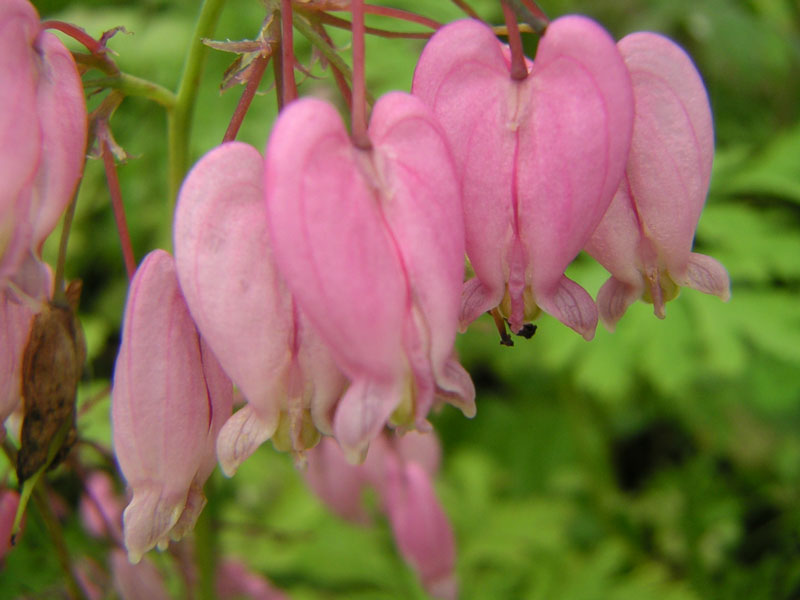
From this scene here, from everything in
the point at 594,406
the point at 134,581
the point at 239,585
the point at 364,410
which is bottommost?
the point at 594,406

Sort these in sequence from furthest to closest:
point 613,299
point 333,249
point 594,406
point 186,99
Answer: point 594,406, point 186,99, point 613,299, point 333,249

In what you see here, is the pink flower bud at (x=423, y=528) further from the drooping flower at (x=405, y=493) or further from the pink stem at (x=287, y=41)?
the pink stem at (x=287, y=41)

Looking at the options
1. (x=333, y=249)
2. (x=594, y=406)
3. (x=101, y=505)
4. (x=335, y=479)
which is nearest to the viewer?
(x=333, y=249)

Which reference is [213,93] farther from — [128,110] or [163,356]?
[163,356]

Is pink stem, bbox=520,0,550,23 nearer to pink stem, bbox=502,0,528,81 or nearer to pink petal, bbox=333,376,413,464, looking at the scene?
→ pink stem, bbox=502,0,528,81

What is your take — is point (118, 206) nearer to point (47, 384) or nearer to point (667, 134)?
point (47, 384)

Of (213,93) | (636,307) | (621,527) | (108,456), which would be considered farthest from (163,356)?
(621,527)

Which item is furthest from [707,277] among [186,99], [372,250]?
[186,99]

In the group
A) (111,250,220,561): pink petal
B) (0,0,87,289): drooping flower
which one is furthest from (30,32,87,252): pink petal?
(111,250,220,561): pink petal
